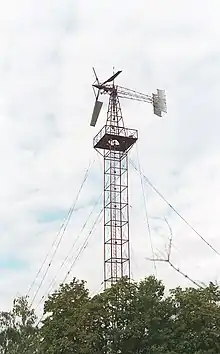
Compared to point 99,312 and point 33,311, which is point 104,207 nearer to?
point 99,312

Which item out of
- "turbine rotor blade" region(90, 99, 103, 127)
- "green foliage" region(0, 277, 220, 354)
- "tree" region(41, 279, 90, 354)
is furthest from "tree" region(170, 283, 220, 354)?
"turbine rotor blade" region(90, 99, 103, 127)

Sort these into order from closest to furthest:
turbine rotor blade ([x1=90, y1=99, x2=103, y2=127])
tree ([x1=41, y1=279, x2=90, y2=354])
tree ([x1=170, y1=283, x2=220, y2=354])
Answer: tree ([x1=170, y1=283, x2=220, y2=354]) → tree ([x1=41, y1=279, x2=90, y2=354]) → turbine rotor blade ([x1=90, y1=99, x2=103, y2=127])

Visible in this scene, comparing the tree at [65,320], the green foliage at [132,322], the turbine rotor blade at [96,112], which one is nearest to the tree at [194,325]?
the green foliage at [132,322]

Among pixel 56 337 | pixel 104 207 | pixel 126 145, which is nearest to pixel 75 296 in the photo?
pixel 56 337

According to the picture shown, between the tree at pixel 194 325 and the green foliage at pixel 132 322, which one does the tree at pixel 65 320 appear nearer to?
the green foliage at pixel 132 322

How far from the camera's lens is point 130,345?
23.5 m

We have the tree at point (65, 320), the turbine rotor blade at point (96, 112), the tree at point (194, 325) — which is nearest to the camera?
the tree at point (194, 325)

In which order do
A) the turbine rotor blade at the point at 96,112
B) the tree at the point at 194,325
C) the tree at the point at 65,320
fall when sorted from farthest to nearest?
the turbine rotor blade at the point at 96,112 → the tree at the point at 65,320 → the tree at the point at 194,325

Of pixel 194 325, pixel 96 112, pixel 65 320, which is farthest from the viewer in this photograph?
pixel 96 112

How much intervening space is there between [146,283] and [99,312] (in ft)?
7.89

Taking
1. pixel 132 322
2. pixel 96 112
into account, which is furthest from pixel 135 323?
pixel 96 112

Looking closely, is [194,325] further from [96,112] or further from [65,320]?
[96,112]

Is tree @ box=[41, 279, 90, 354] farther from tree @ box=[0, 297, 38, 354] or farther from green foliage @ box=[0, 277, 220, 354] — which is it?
tree @ box=[0, 297, 38, 354]

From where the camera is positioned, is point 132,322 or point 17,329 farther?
point 17,329
